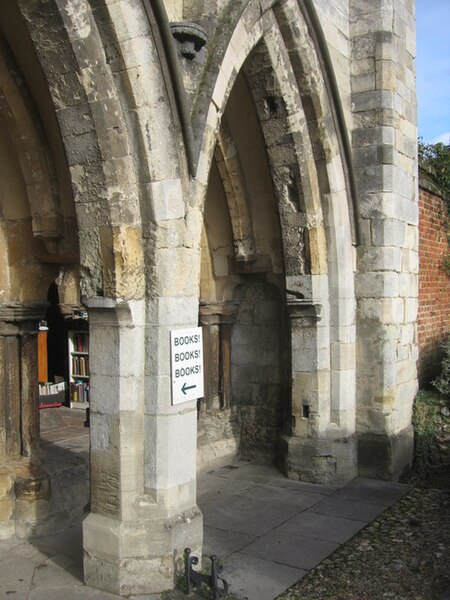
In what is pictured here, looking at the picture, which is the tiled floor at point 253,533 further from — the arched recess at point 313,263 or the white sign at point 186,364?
the white sign at point 186,364

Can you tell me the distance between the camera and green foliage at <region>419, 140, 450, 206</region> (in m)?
9.55

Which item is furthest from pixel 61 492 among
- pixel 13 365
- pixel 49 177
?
pixel 49 177

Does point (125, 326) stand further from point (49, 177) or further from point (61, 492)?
point (61, 492)

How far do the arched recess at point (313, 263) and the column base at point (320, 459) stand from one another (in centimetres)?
1

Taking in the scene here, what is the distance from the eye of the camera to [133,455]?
424 cm

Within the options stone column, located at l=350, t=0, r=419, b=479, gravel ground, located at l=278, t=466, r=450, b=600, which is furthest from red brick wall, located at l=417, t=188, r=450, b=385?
gravel ground, located at l=278, t=466, r=450, b=600

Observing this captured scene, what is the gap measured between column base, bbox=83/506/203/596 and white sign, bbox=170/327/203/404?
82 centimetres

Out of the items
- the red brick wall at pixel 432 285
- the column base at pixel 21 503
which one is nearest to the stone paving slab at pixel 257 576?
the column base at pixel 21 503

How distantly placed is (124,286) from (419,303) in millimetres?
5332

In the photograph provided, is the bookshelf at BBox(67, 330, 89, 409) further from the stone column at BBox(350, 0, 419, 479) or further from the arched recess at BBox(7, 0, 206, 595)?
the arched recess at BBox(7, 0, 206, 595)

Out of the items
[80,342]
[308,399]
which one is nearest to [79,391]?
[80,342]

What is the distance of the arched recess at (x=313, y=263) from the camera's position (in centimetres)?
643

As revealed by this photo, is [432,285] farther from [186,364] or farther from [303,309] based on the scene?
[186,364]

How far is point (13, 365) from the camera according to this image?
529 cm
